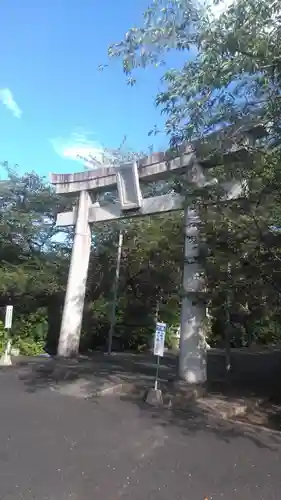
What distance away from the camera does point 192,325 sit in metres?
10.4

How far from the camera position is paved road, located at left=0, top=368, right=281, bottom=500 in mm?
4590

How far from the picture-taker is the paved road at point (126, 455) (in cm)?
459

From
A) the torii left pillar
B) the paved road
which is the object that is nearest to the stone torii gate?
the torii left pillar

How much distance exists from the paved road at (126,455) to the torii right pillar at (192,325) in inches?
88.3

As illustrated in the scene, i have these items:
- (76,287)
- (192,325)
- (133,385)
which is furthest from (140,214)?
(133,385)

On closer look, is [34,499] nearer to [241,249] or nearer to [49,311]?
[241,249]

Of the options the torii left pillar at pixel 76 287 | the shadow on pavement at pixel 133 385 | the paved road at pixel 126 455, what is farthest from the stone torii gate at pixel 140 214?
the paved road at pixel 126 455

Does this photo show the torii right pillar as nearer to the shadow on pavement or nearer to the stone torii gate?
the stone torii gate

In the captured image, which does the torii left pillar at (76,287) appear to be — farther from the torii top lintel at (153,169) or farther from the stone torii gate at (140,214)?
the torii top lintel at (153,169)

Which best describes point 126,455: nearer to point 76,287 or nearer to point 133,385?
point 133,385

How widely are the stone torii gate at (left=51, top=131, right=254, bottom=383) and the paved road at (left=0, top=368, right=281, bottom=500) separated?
2.49 metres

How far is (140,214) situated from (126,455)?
7825 millimetres

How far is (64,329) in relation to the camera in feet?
44.8

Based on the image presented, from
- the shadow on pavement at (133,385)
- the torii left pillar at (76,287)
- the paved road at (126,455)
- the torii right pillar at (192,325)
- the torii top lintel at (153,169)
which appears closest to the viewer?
the paved road at (126,455)
